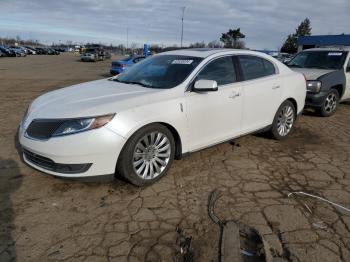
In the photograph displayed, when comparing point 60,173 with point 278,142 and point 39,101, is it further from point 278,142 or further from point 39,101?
point 278,142

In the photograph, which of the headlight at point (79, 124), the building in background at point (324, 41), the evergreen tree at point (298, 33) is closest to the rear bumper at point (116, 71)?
the headlight at point (79, 124)

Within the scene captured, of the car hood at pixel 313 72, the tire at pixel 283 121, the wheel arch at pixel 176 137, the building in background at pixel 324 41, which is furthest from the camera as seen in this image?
the building in background at pixel 324 41

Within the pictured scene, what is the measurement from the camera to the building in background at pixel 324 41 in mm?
46031

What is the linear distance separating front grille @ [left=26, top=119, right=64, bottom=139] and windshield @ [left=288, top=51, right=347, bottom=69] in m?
7.40

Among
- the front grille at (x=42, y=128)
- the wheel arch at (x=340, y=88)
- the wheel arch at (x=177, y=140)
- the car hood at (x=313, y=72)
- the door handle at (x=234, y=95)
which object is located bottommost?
the wheel arch at (x=177, y=140)

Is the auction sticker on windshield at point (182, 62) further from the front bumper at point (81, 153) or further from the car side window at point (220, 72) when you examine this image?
the front bumper at point (81, 153)

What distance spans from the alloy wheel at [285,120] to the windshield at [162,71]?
2139mm

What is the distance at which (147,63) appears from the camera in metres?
5.22

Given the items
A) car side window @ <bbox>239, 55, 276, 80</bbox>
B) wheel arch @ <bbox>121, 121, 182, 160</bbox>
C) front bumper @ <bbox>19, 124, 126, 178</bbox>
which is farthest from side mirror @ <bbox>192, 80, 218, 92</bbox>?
front bumper @ <bbox>19, 124, 126, 178</bbox>

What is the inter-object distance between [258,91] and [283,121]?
114 centimetres

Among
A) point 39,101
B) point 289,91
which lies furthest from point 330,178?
point 39,101

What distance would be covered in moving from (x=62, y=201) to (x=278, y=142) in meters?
3.95

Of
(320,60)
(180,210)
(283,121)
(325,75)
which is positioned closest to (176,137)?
(180,210)

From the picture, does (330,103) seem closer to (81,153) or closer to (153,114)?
(153,114)
